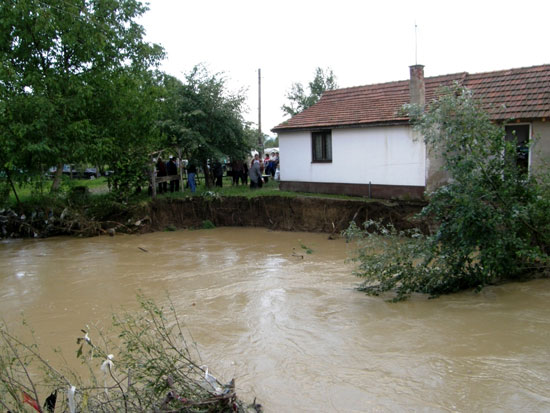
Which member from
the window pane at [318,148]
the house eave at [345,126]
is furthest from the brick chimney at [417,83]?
the window pane at [318,148]

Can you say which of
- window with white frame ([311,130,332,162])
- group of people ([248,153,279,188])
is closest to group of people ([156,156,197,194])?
group of people ([248,153,279,188])

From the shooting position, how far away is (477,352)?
733 centimetres

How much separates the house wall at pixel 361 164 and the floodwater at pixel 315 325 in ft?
13.6

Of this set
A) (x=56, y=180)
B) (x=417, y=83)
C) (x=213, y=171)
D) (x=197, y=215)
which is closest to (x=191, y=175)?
(x=213, y=171)

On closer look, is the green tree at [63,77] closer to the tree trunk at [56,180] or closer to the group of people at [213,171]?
the tree trunk at [56,180]

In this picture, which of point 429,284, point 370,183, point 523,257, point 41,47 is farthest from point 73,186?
point 523,257

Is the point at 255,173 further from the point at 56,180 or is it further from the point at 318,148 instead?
the point at 56,180

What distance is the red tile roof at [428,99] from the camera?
633 inches

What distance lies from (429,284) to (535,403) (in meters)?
4.53

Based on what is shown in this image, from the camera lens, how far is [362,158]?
19.8 metres

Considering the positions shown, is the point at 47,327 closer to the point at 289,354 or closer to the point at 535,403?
the point at 289,354

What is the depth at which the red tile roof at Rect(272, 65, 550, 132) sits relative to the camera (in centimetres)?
1608

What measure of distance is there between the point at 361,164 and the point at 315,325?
11.6m

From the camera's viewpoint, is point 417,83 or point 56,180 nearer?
point 417,83
